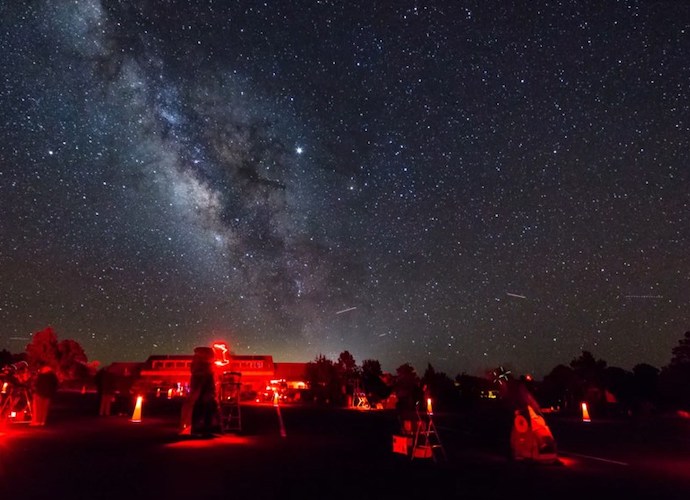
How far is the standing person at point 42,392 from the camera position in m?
20.8

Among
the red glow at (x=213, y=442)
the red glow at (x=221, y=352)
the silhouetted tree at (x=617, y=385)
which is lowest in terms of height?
the red glow at (x=213, y=442)

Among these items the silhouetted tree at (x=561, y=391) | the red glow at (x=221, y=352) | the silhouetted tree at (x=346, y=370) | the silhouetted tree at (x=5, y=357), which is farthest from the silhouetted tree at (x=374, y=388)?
the silhouetted tree at (x=5, y=357)

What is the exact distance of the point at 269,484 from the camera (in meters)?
10.7

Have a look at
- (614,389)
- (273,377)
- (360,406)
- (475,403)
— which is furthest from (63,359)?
(614,389)

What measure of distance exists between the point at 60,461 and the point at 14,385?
41.2ft

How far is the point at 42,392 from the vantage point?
21.0 m

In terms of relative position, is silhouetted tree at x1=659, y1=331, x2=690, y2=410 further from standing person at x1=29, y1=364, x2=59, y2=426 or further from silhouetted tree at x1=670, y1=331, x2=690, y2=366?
standing person at x1=29, y1=364, x2=59, y2=426

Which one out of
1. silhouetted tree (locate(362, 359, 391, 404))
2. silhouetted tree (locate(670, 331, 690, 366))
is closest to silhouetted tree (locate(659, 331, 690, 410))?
silhouetted tree (locate(670, 331, 690, 366))

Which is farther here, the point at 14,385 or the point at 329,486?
the point at 14,385

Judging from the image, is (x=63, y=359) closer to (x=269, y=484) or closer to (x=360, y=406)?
(x=360, y=406)

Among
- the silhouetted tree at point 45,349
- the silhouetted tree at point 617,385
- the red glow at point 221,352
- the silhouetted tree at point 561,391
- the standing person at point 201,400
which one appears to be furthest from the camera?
the silhouetted tree at point 45,349

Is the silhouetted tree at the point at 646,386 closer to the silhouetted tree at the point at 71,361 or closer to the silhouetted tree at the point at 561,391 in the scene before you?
the silhouetted tree at the point at 561,391

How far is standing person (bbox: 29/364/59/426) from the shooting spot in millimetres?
20812

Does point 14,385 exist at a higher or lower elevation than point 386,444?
higher
